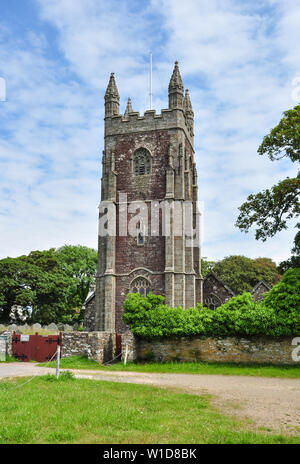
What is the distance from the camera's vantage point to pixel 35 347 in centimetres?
2141

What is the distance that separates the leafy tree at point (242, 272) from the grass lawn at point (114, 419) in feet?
129

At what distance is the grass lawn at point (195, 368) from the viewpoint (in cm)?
1593

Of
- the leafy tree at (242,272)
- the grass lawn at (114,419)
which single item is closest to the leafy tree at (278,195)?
the grass lawn at (114,419)

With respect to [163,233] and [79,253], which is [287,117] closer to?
[163,233]

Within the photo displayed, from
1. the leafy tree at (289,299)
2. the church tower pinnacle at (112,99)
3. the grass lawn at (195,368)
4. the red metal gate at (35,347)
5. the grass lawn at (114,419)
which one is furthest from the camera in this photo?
the church tower pinnacle at (112,99)

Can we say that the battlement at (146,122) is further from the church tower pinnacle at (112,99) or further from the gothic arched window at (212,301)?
the gothic arched window at (212,301)

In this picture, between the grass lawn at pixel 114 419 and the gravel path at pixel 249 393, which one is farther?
the gravel path at pixel 249 393

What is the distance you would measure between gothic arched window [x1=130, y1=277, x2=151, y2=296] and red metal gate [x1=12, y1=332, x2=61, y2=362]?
10.5m

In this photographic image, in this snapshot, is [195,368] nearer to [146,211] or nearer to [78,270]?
[146,211]

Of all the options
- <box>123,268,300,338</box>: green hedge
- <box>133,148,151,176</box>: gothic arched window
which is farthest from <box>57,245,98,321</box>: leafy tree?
<box>123,268,300,338</box>: green hedge

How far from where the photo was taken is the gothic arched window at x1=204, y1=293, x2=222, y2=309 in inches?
1394

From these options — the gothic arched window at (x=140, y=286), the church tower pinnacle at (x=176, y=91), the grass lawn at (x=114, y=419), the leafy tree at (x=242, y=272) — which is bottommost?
the grass lawn at (x=114, y=419)

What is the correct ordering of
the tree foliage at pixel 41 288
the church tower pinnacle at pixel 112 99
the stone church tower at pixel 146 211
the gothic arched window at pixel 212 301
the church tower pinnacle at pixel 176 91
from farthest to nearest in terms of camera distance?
the tree foliage at pixel 41 288 → the gothic arched window at pixel 212 301 → the church tower pinnacle at pixel 112 99 → the church tower pinnacle at pixel 176 91 → the stone church tower at pixel 146 211

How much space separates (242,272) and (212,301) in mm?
15319
